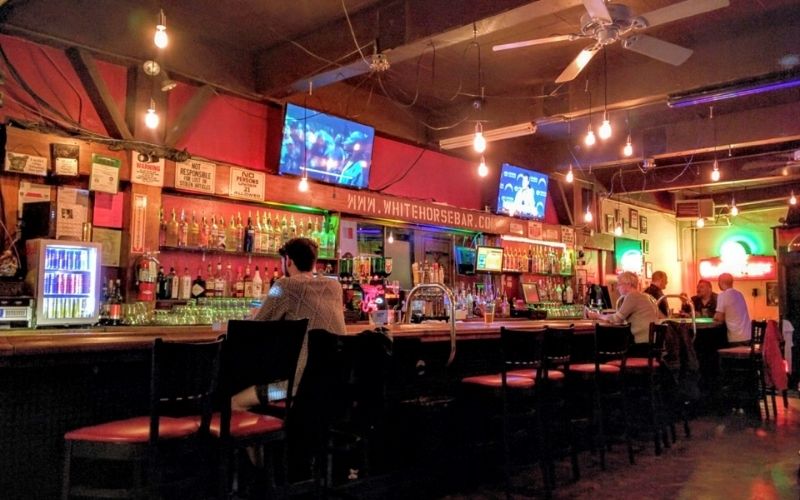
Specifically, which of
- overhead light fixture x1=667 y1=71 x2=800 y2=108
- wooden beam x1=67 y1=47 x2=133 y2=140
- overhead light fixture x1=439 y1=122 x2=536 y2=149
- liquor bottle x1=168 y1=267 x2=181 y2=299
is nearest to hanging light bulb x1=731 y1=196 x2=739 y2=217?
overhead light fixture x1=667 y1=71 x2=800 y2=108

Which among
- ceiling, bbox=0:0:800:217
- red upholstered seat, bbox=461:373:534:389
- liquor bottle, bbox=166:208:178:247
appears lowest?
red upholstered seat, bbox=461:373:534:389

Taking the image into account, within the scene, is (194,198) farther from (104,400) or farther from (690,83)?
(690,83)

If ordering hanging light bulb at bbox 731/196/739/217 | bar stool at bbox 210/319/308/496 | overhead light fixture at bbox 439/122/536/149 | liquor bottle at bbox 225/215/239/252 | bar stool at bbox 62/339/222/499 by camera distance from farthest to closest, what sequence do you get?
hanging light bulb at bbox 731/196/739/217
overhead light fixture at bbox 439/122/536/149
liquor bottle at bbox 225/215/239/252
bar stool at bbox 210/319/308/496
bar stool at bbox 62/339/222/499

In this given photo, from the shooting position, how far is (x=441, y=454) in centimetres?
410

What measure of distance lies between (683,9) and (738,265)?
40.0 ft

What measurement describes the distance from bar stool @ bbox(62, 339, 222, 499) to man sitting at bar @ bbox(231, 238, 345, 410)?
24.7 inches

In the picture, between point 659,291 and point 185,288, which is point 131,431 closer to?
point 185,288

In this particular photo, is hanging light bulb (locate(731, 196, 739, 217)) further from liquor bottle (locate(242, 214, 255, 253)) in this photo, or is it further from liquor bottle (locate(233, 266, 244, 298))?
liquor bottle (locate(233, 266, 244, 298))

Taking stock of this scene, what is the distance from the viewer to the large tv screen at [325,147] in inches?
256

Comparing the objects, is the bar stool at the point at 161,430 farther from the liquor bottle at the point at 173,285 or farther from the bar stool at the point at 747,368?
the bar stool at the point at 747,368

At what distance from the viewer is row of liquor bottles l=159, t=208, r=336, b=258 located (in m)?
5.83

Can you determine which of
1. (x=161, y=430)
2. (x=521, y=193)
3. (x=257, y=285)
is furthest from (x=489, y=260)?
(x=161, y=430)

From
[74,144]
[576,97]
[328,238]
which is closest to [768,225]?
[576,97]

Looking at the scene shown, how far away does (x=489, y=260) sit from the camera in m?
9.09
